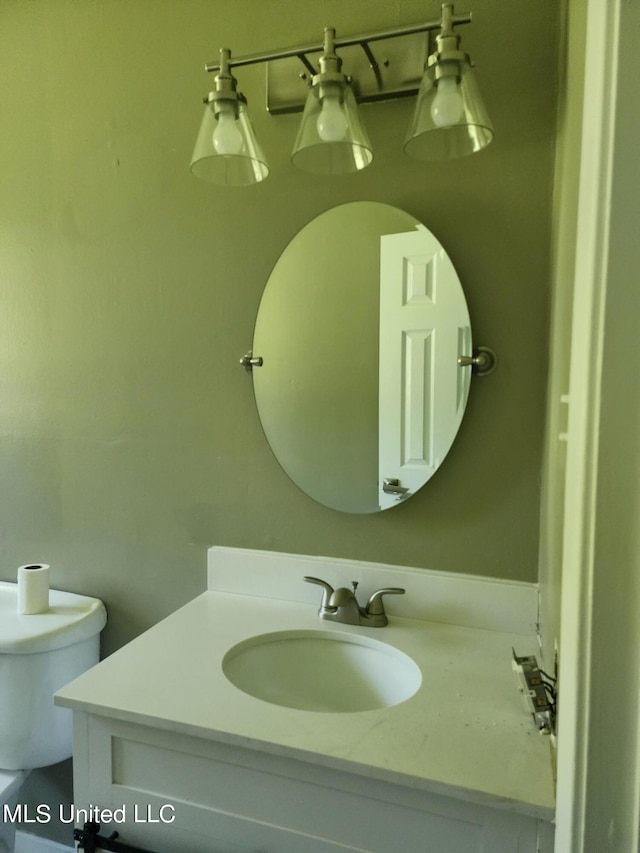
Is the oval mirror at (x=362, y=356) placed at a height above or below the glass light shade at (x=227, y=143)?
below

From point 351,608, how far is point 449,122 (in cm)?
91

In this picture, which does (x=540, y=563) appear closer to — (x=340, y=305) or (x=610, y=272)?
(x=340, y=305)

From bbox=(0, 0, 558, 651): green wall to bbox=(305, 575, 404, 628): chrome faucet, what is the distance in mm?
98

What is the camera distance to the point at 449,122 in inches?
38.8

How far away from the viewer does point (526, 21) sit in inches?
42.8

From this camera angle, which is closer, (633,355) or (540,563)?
(633,355)

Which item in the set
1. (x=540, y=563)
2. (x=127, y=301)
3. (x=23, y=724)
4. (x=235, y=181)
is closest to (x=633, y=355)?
(x=540, y=563)

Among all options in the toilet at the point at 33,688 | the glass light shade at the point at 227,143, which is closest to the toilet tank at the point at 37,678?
the toilet at the point at 33,688

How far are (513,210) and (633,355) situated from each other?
30.1 inches

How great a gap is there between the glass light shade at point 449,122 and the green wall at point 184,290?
0.23 ft

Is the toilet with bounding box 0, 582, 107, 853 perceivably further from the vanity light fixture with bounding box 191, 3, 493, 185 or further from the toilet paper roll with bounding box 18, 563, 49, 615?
the vanity light fixture with bounding box 191, 3, 493, 185

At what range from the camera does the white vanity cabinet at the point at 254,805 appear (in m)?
0.76

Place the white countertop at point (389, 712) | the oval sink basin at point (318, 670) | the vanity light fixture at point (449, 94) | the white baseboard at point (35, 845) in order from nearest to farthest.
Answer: the white countertop at point (389, 712), the vanity light fixture at point (449, 94), the oval sink basin at point (318, 670), the white baseboard at point (35, 845)

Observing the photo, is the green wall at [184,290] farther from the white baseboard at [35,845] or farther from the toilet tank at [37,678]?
the white baseboard at [35,845]
